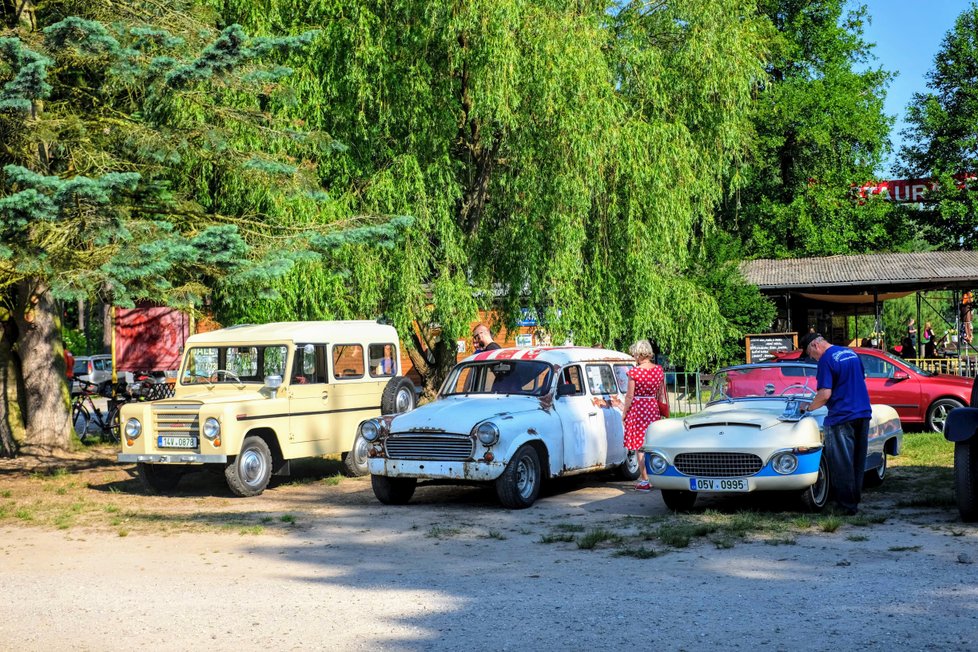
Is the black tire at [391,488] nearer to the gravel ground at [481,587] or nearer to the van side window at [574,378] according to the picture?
the gravel ground at [481,587]

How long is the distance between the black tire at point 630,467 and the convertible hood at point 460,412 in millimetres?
2155

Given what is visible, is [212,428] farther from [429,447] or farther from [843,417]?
[843,417]

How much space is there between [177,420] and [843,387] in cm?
767

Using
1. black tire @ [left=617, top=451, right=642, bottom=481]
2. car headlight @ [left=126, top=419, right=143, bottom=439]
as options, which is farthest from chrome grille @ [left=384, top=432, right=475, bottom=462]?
car headlight @ [left=126, top=419, right=143, bottom=439]

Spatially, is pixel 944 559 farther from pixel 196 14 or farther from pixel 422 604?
pixel 196 14

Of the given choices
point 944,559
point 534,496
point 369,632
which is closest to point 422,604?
point 369,632

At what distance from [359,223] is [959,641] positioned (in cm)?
1170

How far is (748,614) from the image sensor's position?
6.53 m

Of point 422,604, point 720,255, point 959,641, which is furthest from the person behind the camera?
point 720,255

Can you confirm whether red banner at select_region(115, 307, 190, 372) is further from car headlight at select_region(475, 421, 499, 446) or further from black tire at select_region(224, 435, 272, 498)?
car headlight at select_region(475, 421, 499, 446)

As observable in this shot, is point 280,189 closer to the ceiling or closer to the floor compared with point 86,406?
closer to the ceiling

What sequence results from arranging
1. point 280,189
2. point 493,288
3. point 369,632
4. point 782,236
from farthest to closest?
point 782,236, point 493,288, point 280,189, point 369,632

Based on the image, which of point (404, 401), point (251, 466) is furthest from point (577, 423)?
point (251, 466)

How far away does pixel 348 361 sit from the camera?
1499 cm
